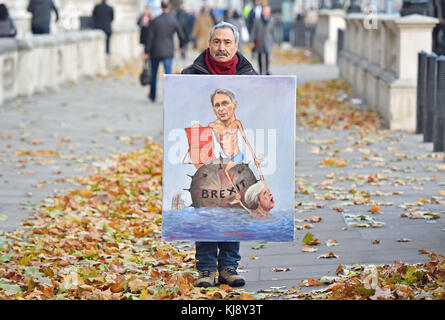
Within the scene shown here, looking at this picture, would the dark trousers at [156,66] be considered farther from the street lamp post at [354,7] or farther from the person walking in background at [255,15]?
the street lamp post at [354,7]

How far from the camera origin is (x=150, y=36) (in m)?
19.8

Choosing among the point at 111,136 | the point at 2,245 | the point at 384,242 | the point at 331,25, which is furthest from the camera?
the point at 331,25

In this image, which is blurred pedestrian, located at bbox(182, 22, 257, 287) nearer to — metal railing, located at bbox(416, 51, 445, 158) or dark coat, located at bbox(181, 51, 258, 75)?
dark coat, located at bbox(181, 51, 258, 75)

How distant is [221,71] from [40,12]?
1859 cm

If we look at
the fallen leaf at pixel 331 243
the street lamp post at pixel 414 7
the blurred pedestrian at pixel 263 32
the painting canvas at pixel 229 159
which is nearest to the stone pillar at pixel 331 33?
the blurred pedestrian at pixel 263 32

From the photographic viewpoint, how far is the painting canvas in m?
6.30

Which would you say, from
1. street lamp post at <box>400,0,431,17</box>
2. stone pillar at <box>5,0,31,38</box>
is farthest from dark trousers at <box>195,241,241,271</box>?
stone pillar at <box>5,0,31,38</box>

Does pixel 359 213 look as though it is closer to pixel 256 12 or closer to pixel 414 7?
pixel 414 7

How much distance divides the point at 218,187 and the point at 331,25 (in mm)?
Answer: 29201

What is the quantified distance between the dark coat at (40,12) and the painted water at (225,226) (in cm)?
1860

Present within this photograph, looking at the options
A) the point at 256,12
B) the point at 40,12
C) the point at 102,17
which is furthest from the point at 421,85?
the point at 102,17

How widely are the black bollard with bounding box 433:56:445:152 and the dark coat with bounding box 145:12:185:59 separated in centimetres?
797
